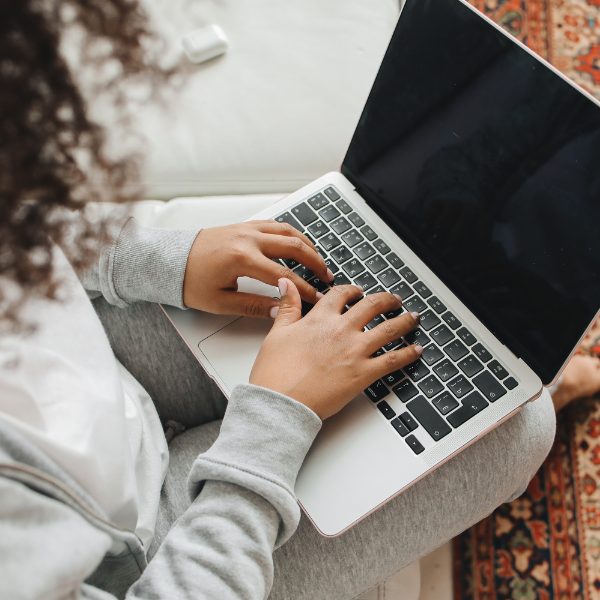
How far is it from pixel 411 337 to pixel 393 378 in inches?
2.3

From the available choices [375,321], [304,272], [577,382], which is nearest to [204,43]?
[304,272]

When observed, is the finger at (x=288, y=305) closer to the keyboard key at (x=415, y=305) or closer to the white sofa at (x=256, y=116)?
the keyboard key at (x=415, y=305)

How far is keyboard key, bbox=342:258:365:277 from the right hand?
6 cm

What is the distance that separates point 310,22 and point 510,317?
69 cm

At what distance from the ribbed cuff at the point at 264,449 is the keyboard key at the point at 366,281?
8.1 inches

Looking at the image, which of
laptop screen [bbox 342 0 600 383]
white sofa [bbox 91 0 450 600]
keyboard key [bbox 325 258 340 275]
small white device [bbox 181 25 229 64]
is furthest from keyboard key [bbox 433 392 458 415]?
small white device [bbox 181 25 229 64]

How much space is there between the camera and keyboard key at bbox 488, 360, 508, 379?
1.97 ft

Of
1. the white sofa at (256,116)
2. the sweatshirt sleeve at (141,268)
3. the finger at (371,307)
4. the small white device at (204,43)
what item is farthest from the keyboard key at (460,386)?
the small white device at (204,43)

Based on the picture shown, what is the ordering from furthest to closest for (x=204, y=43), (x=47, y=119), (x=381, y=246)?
(x=204, y=43), (x=381, y=246), (x=47, y=119)

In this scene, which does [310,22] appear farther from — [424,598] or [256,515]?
[424,598]

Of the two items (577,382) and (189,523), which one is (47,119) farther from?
(577,382)

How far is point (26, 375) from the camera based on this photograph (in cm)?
46

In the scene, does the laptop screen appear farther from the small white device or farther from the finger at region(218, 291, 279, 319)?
the small white device

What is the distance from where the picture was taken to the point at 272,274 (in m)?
0.63
